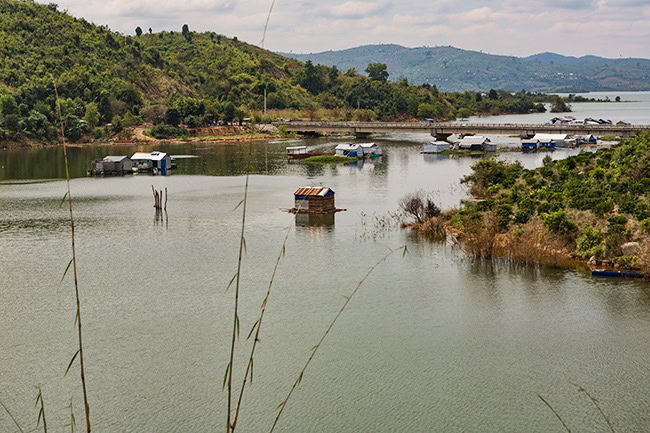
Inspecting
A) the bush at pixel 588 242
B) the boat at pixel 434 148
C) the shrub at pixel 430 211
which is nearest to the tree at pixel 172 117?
the boat at pixel 434 148

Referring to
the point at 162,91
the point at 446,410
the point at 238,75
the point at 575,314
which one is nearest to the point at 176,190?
the point at 575,314

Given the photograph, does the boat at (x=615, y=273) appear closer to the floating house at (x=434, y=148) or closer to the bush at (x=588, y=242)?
the bush at (x=588, y=242)

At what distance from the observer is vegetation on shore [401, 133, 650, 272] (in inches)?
1310

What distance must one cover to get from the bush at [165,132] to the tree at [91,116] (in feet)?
28.0

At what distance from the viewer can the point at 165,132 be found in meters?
114

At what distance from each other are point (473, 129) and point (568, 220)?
70835 millimetres

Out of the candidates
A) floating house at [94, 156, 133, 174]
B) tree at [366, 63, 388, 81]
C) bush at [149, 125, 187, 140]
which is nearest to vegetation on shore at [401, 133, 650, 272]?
floating house at [94, 156, 133, 174]

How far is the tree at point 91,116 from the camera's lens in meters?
112

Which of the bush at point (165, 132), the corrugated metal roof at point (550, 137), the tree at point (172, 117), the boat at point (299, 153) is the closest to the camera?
the boat at point (299, 153)

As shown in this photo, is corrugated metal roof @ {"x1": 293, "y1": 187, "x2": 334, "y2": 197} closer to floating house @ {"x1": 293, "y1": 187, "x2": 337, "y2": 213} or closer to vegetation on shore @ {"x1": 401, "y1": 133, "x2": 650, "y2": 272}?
floating house @ {"x1": 293, "y1": 187, "x2": 337, "y2": 213}

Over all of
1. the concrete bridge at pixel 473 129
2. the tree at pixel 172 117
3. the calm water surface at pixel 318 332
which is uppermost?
the tree at pixel 172 117

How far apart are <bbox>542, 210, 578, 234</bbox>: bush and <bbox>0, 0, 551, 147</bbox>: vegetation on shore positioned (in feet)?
279

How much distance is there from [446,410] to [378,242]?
19617 mm

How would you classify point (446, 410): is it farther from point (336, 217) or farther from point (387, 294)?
point (336, 217)
